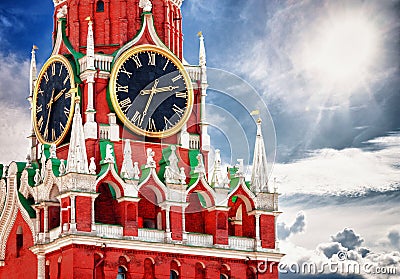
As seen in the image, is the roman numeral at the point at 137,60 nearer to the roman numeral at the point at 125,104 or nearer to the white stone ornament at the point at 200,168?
the roman numeral at the point at 125,104

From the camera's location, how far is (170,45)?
5944cm

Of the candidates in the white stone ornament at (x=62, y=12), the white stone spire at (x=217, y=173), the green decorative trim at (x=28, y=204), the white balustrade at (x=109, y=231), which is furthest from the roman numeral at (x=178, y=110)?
the green decorative trim at (x=28, y=204)

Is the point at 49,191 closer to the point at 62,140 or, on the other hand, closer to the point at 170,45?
the point at 62,140

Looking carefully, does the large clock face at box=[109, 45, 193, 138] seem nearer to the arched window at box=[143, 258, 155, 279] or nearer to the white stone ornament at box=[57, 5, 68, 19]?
Answer: the white stone ornament at box=[57, 5, 68, 19]

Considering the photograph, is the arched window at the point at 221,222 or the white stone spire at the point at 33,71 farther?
the white stone spire at the point at 33,71

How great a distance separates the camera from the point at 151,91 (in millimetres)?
57375

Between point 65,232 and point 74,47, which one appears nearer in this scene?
point 65,232

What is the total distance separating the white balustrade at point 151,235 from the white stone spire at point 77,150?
9.01ft

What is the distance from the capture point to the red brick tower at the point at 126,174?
5512cm

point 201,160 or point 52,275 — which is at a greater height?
point 201,160

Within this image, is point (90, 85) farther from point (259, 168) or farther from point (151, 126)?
point (259, 168)

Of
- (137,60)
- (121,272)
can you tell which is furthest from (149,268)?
(137,60)

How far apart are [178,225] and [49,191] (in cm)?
435

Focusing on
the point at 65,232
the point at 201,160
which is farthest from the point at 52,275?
the point at 201,160
